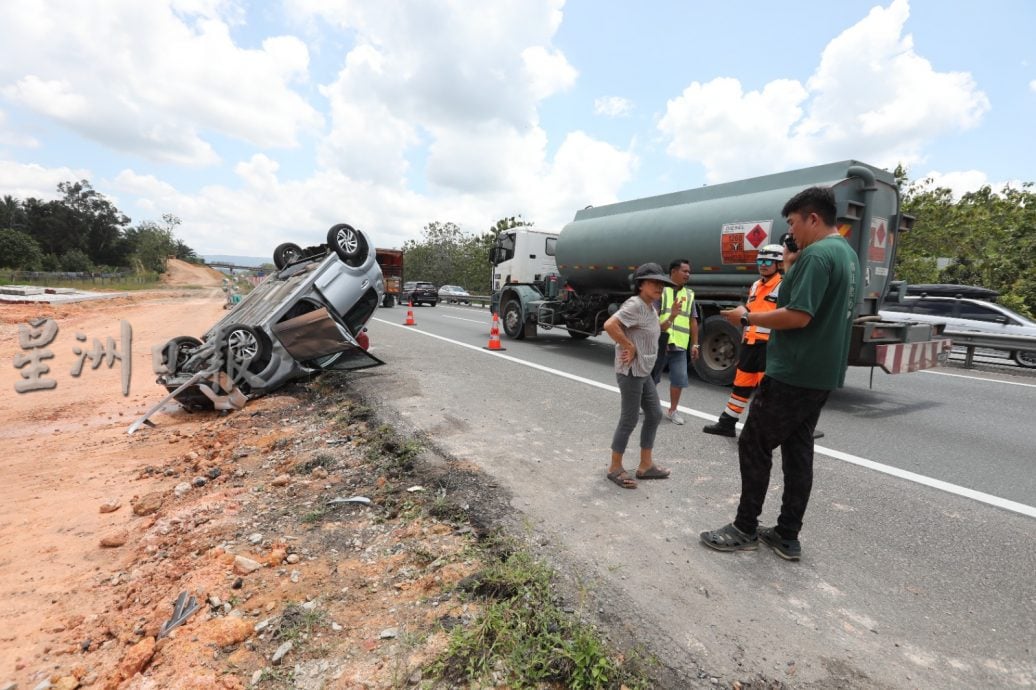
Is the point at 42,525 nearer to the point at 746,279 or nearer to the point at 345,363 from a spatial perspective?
the point at 345,363

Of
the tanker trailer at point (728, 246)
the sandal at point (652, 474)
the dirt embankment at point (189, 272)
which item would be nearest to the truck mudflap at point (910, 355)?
the tanker trailer at point (728, 246)

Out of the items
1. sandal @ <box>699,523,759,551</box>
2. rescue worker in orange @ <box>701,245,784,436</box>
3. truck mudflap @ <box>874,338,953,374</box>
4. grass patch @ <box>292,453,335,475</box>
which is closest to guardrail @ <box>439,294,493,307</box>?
truck mudflap @ <box>874,338,953,374</box>

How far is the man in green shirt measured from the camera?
101 inches

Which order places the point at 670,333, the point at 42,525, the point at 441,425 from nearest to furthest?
the point at 42,525 → the point at 441,425 → the point at 670,333

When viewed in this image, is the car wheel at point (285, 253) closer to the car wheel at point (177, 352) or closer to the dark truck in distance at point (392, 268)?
the car wheel at point (177, 352)

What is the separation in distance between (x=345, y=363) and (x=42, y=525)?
3.59m

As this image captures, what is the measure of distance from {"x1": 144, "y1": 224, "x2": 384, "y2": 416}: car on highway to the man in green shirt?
494 cm

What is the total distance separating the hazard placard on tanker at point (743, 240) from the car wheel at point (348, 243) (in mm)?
5004

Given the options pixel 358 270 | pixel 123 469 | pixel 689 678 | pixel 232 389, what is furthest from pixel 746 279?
pixel 123 469

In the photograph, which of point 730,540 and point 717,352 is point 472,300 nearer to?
point 717,352

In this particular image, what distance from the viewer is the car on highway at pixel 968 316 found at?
1003cm

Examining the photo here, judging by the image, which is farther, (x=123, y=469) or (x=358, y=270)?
(x=358, y=270)

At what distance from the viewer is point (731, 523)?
2957mm

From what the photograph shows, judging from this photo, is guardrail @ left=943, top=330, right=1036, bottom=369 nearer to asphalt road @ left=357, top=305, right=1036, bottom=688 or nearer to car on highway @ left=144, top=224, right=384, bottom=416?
asphalt road @ left=357, top=305, right=1036, bottom=688
